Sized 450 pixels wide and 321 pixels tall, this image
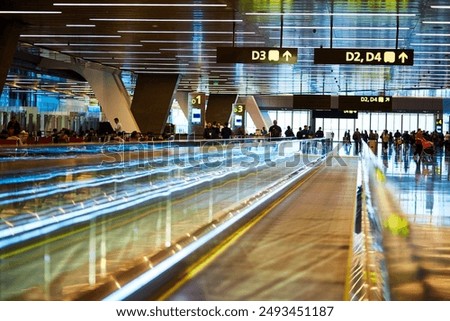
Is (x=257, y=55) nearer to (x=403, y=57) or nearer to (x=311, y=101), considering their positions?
(x=403, y=57)

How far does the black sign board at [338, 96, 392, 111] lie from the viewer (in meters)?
37.5

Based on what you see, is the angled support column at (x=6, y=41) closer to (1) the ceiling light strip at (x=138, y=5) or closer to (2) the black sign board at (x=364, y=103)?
(1) the ceiling light strip at (x=138, y=5)

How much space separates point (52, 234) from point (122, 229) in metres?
1.14

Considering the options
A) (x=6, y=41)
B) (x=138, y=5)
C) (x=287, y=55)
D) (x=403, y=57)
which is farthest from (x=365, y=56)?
(x=6, y=41)

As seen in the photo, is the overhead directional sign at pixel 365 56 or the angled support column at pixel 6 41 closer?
the overhead directional sign at pixel 365 56

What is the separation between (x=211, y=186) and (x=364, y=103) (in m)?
20.3

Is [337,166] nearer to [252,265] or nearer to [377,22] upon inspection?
[377,22]

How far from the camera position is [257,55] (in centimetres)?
2192

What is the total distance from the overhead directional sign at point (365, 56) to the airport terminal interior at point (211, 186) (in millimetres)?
35

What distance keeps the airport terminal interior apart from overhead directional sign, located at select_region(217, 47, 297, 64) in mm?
35

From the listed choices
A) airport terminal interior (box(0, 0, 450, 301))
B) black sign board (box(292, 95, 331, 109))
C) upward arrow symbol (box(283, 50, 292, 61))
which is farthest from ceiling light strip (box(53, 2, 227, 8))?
black sign board (box(292, 95, 331, 109))

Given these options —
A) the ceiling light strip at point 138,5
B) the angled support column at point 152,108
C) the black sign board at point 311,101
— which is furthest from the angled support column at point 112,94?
the ceiling light strip at point 138,5

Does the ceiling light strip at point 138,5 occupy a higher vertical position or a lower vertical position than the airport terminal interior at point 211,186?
higher

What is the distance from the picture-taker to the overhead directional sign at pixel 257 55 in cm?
2180
